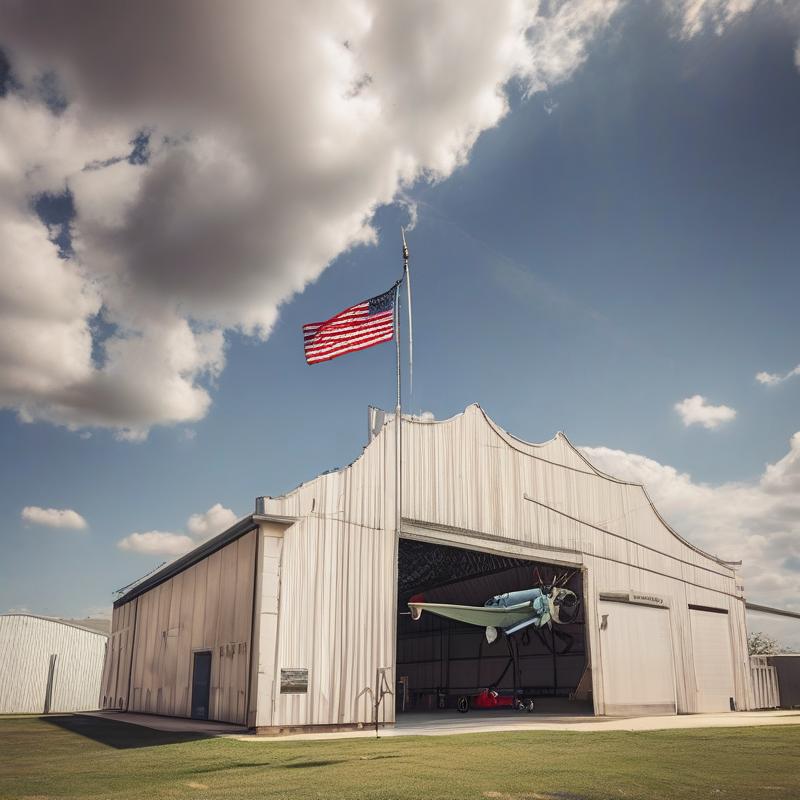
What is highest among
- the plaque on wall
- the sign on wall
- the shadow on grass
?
the sign on wall

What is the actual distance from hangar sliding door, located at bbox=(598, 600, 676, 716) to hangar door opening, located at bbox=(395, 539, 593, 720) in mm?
1329

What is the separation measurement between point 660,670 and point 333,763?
2690 centimetres

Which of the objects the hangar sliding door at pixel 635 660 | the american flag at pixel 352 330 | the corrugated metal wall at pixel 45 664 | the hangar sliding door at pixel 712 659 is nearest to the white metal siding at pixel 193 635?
→ the american flag at pixel 352 330

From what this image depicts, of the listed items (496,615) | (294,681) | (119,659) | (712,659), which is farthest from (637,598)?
(119,659)

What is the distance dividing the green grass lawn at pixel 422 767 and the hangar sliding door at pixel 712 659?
1896 centimetres

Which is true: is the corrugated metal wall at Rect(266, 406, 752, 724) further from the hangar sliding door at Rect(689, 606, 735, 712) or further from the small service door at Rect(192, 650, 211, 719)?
the small service door at Rect(192, 650, 211, 719)

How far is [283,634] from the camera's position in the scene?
23266mm

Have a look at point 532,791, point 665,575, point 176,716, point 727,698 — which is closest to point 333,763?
point 532,791

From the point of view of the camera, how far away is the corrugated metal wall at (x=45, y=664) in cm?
5134

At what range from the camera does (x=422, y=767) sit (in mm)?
13820

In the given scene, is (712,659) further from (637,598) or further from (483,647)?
(483,647)

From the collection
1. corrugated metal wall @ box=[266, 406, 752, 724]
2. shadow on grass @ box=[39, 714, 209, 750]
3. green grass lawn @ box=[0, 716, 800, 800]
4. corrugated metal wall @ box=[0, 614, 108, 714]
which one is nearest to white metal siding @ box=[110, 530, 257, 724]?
corrugated metal wall @ box=[266, 406, 752, 724]

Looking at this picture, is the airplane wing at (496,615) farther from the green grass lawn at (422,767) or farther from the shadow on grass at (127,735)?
the shadow on grass at (127,735)

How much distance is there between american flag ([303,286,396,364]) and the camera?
87.9ft
